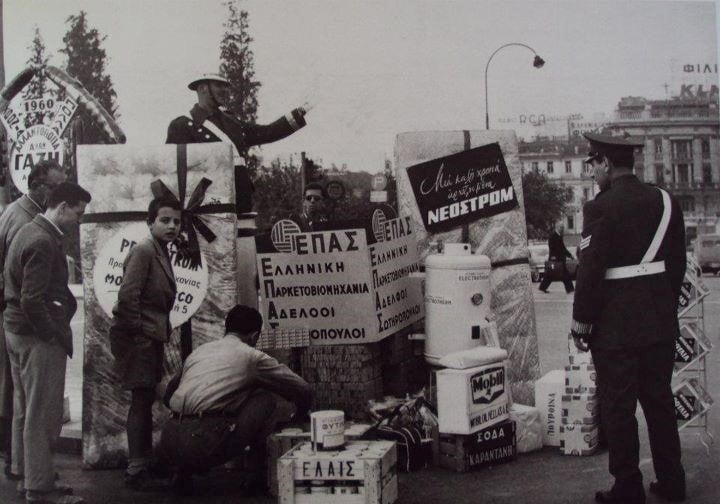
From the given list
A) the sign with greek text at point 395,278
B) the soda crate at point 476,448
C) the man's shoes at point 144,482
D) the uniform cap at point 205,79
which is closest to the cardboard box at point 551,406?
the soda crate at point 476,448

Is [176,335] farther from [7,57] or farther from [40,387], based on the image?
[7,57]

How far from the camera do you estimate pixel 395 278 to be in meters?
5.16

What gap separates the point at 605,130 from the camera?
5703 millimetres

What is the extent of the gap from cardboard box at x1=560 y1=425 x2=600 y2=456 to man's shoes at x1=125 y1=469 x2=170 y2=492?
2.27 m

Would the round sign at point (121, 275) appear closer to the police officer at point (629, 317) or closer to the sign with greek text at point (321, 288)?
the sign with greek text at point (321, 288)

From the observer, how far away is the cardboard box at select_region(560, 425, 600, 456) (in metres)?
4.79

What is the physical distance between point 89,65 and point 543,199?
371 cm

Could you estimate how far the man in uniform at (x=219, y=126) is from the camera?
5.54 meters

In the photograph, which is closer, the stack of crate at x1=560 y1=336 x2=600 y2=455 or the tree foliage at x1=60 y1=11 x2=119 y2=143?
the stack of crate at x1=560 y1=336 x2=600 y2=455

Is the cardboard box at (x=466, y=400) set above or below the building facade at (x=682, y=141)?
below

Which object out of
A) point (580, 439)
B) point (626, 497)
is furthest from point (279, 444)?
point (580, 439)

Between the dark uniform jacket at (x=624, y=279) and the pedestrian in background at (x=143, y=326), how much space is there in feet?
7.00

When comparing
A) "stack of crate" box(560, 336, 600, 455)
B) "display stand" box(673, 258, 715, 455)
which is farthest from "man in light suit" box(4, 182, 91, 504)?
"display stand" box(673, 258, 715, 455)

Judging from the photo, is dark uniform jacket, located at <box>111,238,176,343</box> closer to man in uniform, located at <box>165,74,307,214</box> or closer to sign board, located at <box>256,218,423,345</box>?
sign board, located at <box>256,218,423,345</box>
